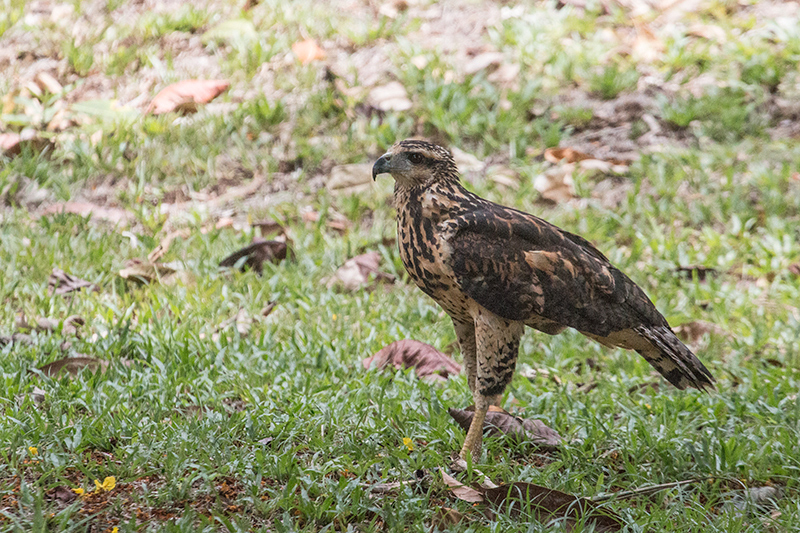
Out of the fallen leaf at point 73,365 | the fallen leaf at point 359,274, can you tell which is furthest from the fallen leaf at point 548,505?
the fallen leaf at point 359,274

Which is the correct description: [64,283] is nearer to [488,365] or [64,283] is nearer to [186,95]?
[186,95]

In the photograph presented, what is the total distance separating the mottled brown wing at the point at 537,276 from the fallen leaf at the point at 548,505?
734 mm

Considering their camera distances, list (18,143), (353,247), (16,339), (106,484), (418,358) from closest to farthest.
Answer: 1. (106,484)
2. (16,339)
3. (418,358)
4. (353,247)
5. (18,143)

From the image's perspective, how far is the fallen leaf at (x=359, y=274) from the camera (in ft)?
18.7

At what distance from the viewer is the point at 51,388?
3.94 m

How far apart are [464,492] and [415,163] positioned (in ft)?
4.70

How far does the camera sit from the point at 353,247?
20.4 ft

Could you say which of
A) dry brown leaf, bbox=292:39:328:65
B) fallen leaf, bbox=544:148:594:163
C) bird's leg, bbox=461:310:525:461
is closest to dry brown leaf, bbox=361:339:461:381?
bird's leg, bbox=461:310:525:461

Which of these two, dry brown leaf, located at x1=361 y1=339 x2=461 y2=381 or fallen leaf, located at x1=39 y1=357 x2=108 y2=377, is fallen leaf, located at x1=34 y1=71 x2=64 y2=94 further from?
dry brown leaf, located at x1=361 y1=339 x2=461 y2=381

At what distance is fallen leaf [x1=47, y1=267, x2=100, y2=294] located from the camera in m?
5.22

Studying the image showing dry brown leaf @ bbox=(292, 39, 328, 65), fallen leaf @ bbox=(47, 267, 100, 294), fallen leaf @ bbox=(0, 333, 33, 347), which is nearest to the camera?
fallen leaf @ bbox=(0, 333, 33, 347)

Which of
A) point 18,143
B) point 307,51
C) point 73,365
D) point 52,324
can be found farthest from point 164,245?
point 307,51

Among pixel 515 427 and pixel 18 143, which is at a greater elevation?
pixel 515 427

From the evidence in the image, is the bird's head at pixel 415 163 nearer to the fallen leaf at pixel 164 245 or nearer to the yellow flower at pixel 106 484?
the yellow flower at pixel 106 484
